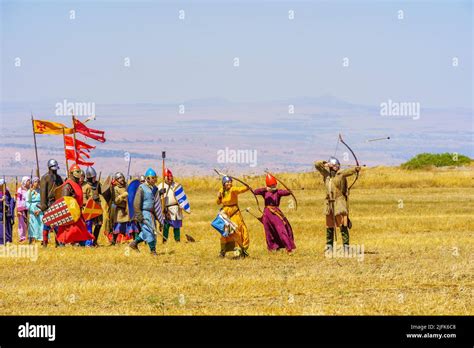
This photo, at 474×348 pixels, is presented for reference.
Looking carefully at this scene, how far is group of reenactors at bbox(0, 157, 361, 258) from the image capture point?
24.5 m

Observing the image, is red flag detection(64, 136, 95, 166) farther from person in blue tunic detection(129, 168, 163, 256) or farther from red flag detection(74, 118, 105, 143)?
person in blue tunic detection(129, 168, 163, 256)

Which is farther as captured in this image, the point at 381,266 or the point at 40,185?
the point at 40,185

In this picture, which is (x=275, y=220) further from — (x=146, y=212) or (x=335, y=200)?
(x=146, y=212)

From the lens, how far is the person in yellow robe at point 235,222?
78.9 feet

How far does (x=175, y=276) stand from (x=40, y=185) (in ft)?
27.1

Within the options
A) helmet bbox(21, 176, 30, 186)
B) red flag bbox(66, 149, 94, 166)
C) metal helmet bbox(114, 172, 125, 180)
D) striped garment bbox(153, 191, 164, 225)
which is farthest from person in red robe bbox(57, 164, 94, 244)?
red flag bbox(66, 149, 94, 166)

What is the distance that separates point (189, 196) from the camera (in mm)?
55031

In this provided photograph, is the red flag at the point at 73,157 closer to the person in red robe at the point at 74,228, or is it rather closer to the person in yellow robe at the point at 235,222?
the person in red robe at the point at 74,228

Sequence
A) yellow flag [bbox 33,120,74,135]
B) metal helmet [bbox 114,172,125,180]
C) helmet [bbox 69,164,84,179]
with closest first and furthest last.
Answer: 1. helmet [bbox 69,164,84,179]
2. metal helmet [bbox 114,172,125,180]
3. yellow flag [bbox 33,120,74,135]

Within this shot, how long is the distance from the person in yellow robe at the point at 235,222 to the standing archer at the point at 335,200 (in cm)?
177

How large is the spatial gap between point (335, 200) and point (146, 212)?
13.4 ft
